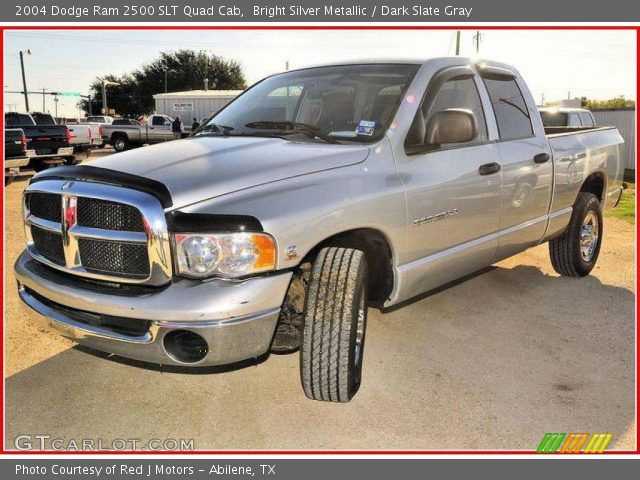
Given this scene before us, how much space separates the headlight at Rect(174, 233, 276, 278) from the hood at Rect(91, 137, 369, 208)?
0.19m

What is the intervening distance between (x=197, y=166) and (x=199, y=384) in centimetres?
137

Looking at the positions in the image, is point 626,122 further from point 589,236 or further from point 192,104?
point 192,104

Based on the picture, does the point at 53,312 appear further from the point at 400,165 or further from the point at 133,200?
the point at 400,165

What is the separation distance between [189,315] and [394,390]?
1.47 metres

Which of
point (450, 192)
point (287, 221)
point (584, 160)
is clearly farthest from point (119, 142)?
point (287, 221)

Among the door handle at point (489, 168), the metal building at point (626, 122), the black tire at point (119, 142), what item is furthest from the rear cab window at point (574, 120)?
the black tire at point (119, 142)

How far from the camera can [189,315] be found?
2.57m

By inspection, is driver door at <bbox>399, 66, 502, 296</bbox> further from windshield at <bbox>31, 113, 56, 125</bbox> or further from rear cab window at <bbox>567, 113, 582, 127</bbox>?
windshield at <bbox>31, 113, 56, 125</bbox>

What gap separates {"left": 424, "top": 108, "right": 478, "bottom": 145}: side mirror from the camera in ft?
11.5

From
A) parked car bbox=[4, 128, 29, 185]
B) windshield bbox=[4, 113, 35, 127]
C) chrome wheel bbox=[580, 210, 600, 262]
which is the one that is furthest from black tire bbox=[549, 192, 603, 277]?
windshield bbox=[4, 113, 35, 127]

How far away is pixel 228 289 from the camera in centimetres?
→ 261

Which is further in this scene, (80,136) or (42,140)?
(80,136)

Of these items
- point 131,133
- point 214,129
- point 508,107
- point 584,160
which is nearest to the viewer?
point 214,129

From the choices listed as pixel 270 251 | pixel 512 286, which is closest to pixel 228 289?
pixel 270 251
